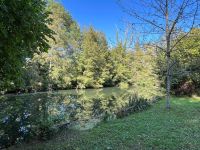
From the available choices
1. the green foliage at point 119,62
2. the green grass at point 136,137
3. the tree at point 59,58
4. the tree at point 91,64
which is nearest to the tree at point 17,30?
the green grass at point 136,137

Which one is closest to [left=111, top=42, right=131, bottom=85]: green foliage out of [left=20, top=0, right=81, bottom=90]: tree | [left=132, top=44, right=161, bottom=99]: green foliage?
[left=20, top=0, right=81, bottom=90]: tree

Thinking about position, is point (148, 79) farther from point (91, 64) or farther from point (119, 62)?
point (119, 62)

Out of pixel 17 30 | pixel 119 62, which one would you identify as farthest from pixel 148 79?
pixel 119 62

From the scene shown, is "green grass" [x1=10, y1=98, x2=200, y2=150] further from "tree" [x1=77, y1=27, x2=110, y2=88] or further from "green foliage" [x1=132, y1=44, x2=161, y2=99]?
"tree" [x1=77, y1=27, x2=110, y2=88]

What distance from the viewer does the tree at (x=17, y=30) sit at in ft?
12.1

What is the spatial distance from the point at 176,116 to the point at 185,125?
4.61 ft

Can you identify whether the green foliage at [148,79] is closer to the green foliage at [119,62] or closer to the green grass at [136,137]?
the green grass at [136,137]

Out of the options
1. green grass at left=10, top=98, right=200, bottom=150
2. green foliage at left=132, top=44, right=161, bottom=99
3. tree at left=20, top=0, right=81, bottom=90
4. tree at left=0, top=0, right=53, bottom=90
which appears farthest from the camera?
tree at left=20, top=0, right=81, bottom=90

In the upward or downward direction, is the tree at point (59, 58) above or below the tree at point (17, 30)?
above

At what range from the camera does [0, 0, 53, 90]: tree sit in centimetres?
369

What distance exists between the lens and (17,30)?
4.00 meters

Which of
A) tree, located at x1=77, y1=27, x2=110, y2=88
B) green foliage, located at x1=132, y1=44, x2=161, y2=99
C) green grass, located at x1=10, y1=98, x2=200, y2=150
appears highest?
tree, located at x1=77, y1=27, x2=110, y2=88

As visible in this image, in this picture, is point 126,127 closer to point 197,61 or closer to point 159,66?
point 197,61

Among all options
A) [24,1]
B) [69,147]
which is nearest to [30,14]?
[24,1]
